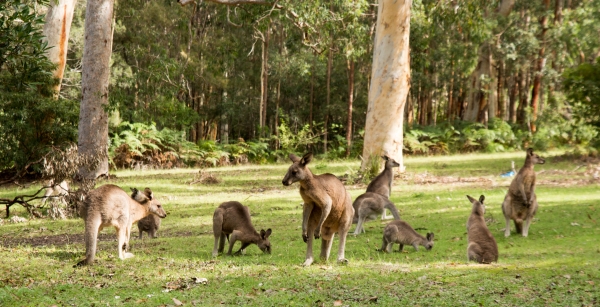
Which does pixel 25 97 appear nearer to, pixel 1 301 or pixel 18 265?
pixel 18 265

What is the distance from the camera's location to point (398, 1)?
69.4 feet

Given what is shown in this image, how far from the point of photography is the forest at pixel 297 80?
23.5 metres

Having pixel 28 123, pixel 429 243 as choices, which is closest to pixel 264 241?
pixel 429 243

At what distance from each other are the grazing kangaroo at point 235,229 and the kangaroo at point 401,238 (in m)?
1.97

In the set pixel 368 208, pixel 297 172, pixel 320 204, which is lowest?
pixel 368 208

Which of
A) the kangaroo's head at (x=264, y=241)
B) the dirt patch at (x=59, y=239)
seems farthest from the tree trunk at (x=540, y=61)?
the kangaroo's head at (x=264, y=241)

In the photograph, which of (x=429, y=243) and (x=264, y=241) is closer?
(x=264, y=241)

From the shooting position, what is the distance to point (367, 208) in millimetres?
12836

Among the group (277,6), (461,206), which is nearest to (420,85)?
(277,6)

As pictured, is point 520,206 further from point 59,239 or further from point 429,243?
point 59,239

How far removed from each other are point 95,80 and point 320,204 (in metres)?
13.7

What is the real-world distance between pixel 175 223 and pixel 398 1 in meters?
11.2

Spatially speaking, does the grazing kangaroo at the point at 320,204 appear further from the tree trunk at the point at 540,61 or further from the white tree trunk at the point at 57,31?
the tree trunk at the point at 540,61

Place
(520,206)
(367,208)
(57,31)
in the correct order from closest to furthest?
(520,206)
(367,208)
(57,31)
